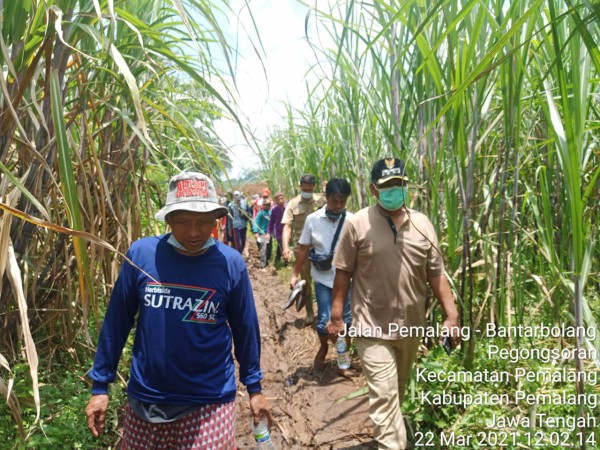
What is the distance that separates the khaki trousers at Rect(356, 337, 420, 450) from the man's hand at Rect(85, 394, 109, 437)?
1223 mm

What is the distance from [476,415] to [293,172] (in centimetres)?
865

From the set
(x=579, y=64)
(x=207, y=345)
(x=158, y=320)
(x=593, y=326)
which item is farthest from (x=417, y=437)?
(x=579, y=64)

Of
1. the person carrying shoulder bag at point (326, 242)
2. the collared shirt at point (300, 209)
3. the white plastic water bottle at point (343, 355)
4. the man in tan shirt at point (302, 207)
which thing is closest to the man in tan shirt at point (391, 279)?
the white plastic water bottle at point (343, 355)

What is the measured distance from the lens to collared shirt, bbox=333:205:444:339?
100 inches

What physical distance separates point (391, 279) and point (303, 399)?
1.42 metres

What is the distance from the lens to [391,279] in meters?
2.56

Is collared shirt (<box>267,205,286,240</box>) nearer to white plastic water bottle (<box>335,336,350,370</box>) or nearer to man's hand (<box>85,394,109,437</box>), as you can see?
white plastic water bottle (<box>335,336,350,370</box>)

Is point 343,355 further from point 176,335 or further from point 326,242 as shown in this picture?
point 176,335

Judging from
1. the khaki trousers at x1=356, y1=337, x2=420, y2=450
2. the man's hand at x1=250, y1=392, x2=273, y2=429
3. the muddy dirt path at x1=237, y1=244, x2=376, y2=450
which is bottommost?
the muddy dirt path at x1=237, y1=244, x2=376, y2=450

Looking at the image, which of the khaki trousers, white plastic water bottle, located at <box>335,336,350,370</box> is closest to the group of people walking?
the khaki trousers

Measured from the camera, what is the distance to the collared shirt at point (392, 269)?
100 inches

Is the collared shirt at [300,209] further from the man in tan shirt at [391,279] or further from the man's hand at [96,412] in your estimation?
the man's hand at [96,412]
